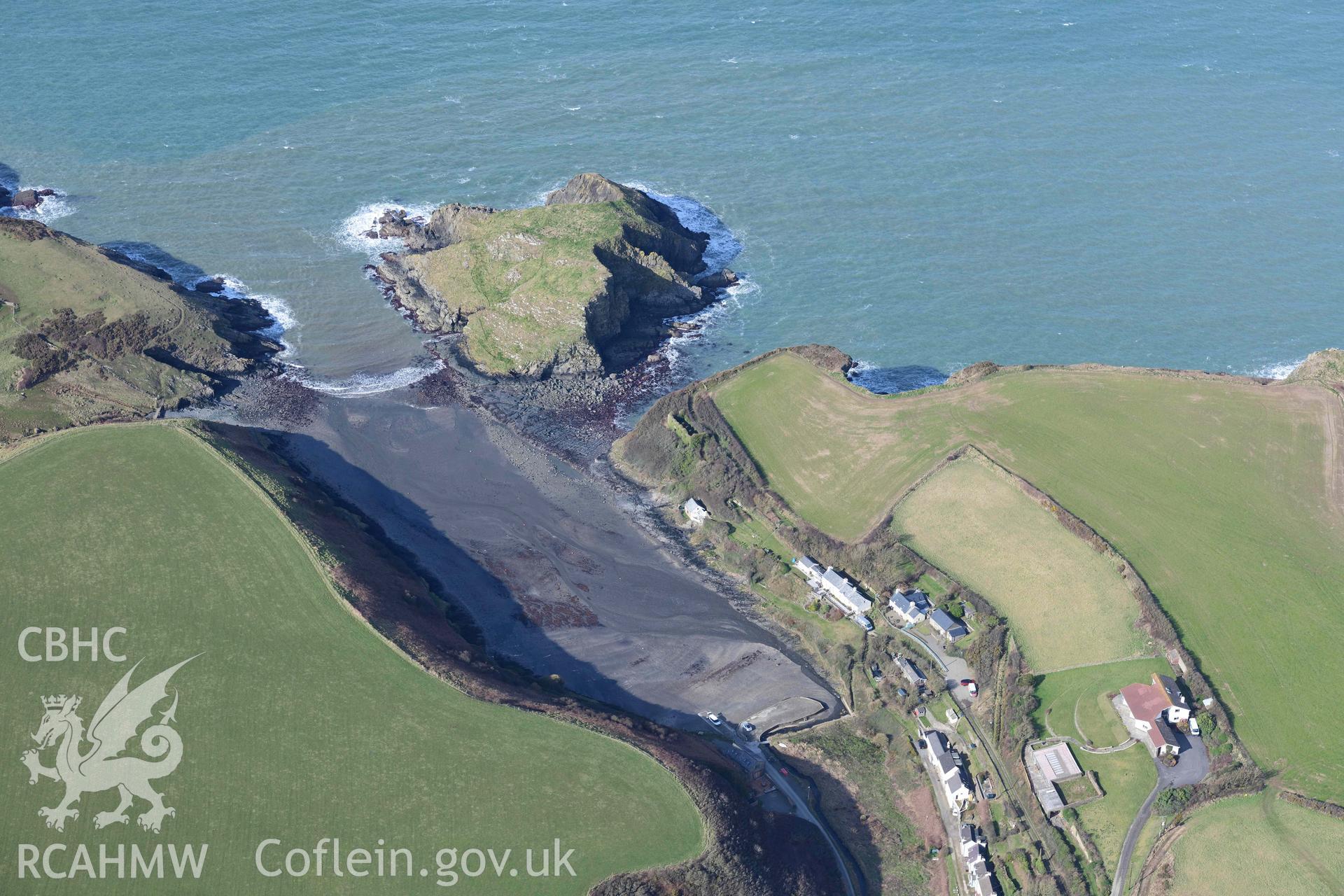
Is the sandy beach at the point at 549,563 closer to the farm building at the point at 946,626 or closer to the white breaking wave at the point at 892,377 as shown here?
the farm building at the point at 946,626

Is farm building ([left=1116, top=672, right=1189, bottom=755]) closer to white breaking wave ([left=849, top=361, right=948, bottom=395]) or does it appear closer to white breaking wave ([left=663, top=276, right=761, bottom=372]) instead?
white breaking wave ([left=849, top=361, right=948, bottom=395])

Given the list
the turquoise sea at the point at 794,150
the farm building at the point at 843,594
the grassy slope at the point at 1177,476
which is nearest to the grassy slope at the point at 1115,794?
the grassy slope at the point at 1177,476

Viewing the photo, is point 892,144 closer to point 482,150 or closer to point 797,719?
point 482,150

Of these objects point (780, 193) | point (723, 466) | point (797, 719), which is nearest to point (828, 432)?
point (723, 466)

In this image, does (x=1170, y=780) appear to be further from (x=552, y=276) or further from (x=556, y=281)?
(x=552, y=276)

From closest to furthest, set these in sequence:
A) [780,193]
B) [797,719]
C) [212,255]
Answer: [797,719] < [212,255] < [780,193]

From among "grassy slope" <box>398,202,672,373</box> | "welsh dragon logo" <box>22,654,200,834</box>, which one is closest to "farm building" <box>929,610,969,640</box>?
"grassy slope" <box>398,202,672,373</box>
